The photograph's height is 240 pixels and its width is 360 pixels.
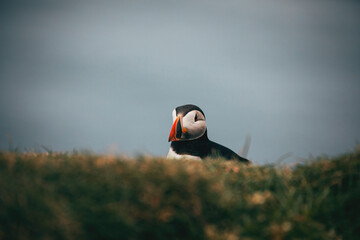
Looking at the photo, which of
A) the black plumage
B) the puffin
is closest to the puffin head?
the puffin

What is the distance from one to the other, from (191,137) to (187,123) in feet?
0.83

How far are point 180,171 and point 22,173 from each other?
4.38ft

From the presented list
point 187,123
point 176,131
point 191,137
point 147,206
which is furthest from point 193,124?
point 147,206

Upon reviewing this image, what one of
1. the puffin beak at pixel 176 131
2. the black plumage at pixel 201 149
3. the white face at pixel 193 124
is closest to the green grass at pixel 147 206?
the black plumage at pixel 201 149

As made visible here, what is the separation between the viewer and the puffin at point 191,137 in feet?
20.2

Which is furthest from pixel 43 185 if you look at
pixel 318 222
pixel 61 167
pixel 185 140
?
pixel 185 140

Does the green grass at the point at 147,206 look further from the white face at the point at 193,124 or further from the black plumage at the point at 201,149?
the white face at the point at 193,124

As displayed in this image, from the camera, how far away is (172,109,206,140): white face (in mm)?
6406

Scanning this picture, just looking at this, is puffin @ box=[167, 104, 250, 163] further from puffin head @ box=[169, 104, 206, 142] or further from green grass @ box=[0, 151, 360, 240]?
green grass @ box=[0, 151, 360, 240]

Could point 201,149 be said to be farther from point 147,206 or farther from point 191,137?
point 147,206

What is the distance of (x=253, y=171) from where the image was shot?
398 centimetres

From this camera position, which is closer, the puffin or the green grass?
the green grass

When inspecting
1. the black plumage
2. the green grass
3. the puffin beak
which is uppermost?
the puffin beak

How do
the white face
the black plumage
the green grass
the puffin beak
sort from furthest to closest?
the white face → the puffin beak → the black plumage → the green grass
